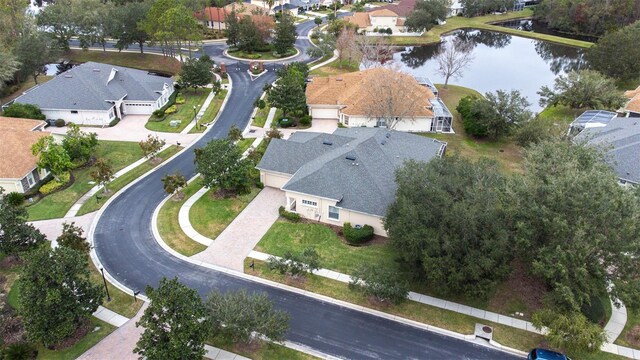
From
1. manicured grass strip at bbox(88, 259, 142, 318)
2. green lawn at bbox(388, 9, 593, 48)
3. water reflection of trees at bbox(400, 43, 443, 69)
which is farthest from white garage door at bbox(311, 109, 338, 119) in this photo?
green lawn at bbox(388, 9, 593, 48)

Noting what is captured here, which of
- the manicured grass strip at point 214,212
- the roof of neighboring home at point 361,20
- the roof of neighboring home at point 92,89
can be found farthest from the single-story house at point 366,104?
the roof of neighboring home at point 361,20

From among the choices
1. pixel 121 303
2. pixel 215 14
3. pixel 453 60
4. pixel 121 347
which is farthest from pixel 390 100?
pixel 215 14

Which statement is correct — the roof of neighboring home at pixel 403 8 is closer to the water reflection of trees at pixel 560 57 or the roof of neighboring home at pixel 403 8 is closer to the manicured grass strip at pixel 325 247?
the water reflection of trees at pixel 560 57

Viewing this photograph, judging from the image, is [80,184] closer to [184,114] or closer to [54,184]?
[54,184]

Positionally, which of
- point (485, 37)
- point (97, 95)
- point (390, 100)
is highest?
point (97, 95)

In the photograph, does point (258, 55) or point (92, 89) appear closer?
point (92, 89)

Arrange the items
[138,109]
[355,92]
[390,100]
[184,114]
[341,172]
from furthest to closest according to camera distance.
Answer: [184,114], [138,109], [355,92], [390,100], [341,172]
